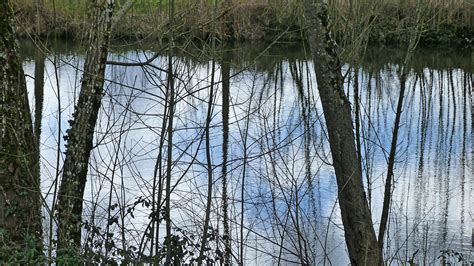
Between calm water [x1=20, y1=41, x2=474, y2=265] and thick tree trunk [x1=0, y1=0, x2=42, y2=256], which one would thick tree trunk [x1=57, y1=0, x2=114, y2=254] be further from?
thick tree trunk [x1=0, y1=0, x2=42, y2=256]

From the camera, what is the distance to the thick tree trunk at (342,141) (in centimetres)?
587

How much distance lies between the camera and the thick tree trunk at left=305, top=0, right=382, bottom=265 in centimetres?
587

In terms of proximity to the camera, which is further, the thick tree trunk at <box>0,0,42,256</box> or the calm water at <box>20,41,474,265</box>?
the calm water at <box>20,41,474,265</box>

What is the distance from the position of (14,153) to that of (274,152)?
3340 millimetres

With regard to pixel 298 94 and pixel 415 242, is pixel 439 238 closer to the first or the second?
pixel 415 242

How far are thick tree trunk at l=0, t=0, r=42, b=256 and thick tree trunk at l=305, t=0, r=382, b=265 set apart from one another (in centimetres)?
215

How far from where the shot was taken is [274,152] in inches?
308

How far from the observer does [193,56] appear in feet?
17.1

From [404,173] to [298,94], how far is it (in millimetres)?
3856

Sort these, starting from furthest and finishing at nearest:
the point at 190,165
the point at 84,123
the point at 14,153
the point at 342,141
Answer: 1. the point at 342,141
2. the point at 84,123
3. the point at 14,153
4. the point at 190,165

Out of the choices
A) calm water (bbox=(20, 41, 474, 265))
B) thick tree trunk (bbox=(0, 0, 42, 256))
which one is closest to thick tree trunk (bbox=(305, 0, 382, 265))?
calm water (bbox=(20, 41, 474, 265))

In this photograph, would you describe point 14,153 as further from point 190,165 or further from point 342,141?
point 342,141

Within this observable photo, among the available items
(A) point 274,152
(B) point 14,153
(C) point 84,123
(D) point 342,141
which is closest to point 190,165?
(C) point 84,123

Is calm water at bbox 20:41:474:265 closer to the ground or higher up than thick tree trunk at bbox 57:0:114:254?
closer to the ground
